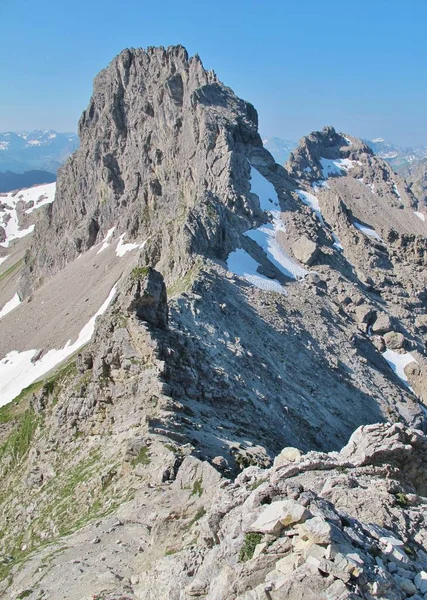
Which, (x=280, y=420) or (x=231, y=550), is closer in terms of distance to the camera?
(x=231, y=550)

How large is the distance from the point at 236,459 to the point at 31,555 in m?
9.30

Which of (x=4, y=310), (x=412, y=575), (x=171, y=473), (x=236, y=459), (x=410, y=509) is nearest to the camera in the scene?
(x=412, y=575)

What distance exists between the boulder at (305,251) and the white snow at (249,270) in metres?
10.5

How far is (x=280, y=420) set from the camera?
39.9 meters

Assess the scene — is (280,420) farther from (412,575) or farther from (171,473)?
(412,575)

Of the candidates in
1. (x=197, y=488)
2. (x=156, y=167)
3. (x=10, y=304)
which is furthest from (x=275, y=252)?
(x=10, y=304)

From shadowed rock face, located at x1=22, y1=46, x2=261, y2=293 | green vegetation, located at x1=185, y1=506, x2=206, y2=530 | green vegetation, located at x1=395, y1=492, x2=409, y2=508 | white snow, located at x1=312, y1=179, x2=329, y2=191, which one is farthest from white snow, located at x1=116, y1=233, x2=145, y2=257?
green vegetation, located at x1=395, y1=492, x2=409, y2=508

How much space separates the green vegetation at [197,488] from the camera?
20.7m

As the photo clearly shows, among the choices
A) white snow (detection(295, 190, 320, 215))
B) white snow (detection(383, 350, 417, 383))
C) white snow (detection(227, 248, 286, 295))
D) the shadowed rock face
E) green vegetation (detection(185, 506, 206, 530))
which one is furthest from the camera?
white snow (detection(295, 190, 320, 215))

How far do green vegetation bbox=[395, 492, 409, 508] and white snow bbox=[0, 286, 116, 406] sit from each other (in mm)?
60421

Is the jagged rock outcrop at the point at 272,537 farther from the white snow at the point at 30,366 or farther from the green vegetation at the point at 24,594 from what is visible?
the white snow at the point at 30,366

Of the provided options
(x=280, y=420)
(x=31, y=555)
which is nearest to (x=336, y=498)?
(x=31, y=555)

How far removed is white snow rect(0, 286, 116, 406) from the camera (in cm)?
7738

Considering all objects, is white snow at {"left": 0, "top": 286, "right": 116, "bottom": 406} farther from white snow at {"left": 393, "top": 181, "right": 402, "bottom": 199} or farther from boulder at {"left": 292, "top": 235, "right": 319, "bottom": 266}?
white snow at {"left": 393, "top": 181, "right": 402, "bottom": 199}
